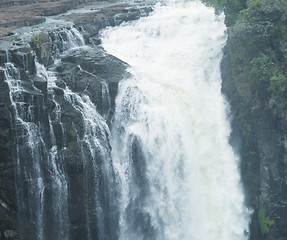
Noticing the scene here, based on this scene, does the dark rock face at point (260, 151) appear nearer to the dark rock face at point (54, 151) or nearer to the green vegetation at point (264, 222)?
the green vegetation at point (264, 222)

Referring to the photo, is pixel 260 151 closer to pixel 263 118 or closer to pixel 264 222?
pixel 263 118

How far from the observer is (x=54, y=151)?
17828 mm

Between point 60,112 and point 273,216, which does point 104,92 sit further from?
point 273,216

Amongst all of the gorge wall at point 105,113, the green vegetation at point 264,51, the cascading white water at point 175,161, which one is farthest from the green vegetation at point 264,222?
the green vegetation at point 264,51

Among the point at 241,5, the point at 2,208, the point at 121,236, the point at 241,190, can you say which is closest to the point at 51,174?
the point at 2,208

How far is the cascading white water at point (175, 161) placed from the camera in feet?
65.2

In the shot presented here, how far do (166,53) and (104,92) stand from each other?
8.34 metres

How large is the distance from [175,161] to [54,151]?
23.6ft

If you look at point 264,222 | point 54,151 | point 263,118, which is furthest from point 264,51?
point 54,151

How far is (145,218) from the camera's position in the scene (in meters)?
19.9

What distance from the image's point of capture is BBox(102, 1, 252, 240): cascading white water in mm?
19859

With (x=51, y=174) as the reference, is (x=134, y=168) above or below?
below

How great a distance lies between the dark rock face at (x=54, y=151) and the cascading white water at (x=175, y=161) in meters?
1.22

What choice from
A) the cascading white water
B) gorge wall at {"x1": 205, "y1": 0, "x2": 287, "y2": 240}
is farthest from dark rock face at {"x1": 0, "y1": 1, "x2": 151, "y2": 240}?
gorge wall at {"x1": 205, "y1": 0, "x2": 287, "y2": 240}
